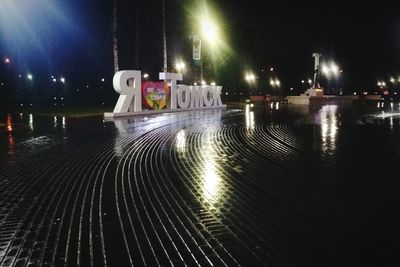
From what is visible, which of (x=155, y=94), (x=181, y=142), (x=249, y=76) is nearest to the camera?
(x=181, y=142)

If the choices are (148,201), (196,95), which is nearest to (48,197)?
(148,201)

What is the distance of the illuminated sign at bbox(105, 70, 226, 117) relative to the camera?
25.6m

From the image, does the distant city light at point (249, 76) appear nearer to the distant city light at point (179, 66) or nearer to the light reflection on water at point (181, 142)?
the distant city light at point (179, 66)

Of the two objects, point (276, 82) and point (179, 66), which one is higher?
point (179, 66)

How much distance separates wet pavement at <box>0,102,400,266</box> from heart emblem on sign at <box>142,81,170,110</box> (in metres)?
17.3

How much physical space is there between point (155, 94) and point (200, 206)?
24591 mm

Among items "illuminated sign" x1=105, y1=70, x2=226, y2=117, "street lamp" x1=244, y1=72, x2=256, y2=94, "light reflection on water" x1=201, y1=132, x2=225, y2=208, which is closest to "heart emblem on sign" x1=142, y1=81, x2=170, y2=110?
"illuminated sign" x1=105, y1=70, x2=226, y2=117

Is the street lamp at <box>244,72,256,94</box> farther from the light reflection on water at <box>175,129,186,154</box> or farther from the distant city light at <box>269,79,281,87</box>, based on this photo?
the light reflection on water at <box>175,129,186,154</box>

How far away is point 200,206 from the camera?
6324 millimetres

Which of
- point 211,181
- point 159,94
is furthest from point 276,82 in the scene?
point 211,181

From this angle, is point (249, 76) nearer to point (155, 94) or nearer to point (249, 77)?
point (249, 77)

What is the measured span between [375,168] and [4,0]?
40.1m

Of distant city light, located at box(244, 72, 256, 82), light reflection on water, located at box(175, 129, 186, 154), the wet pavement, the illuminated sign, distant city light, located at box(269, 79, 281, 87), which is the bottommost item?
the wet pavement

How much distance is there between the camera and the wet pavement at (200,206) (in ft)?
14.9
